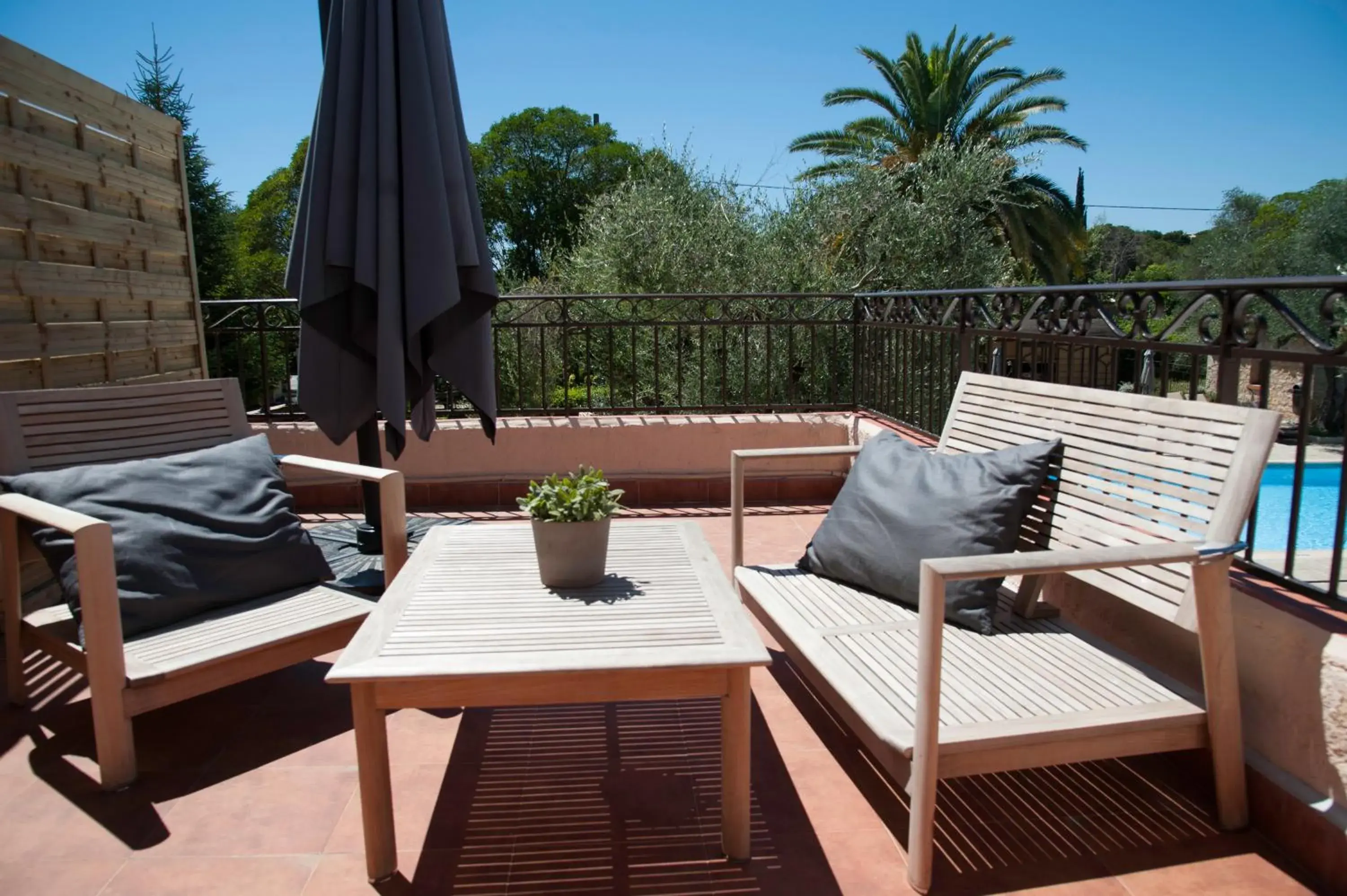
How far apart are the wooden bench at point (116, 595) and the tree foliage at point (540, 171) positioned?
87.1 ft

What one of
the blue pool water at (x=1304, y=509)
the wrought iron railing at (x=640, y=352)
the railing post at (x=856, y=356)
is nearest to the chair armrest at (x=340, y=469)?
the wrought iron railing at (x=640, y=352)

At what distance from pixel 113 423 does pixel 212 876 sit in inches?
62.6

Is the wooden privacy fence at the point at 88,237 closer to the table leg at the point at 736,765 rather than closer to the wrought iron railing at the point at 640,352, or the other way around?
the wrought iron railing at the point at 640,352

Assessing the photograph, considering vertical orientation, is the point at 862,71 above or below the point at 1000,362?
above

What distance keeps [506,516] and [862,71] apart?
12.3 m

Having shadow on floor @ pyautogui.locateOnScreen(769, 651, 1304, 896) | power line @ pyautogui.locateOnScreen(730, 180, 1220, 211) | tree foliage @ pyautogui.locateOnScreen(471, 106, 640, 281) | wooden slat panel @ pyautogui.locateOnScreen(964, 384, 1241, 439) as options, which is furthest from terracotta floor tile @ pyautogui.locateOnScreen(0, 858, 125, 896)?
tree foliage @ pyautogui.locateOnScreen(471, 106, 640, 281)

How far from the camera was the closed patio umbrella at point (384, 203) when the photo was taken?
2.64 meters

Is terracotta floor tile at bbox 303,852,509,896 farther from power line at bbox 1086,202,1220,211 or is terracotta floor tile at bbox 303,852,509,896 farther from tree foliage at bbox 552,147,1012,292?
power line at bbox 1086,202,1220,211

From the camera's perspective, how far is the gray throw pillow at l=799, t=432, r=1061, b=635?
2.11 meters

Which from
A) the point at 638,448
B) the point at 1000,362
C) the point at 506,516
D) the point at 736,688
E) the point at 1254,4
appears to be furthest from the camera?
the point at 1254,4

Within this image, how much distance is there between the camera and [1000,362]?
3711mm

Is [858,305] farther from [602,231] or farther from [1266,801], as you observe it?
[602,231]

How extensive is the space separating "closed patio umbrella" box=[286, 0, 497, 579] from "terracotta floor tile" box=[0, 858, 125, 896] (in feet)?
4.72

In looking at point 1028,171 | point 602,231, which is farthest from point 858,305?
point 1028,171
